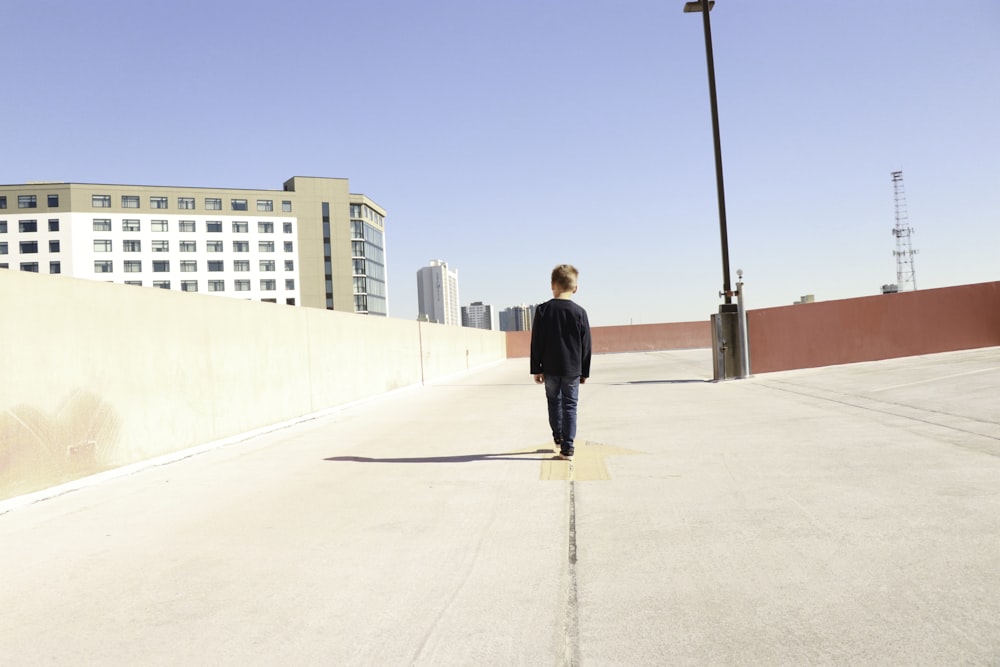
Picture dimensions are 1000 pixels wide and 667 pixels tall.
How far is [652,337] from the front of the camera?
2067 inches

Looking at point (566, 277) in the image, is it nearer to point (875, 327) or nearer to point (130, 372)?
point (130, 372)

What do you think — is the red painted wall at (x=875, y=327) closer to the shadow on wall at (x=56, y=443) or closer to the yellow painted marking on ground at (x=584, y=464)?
the yellow painted marking on ground at (x=584, y=464)

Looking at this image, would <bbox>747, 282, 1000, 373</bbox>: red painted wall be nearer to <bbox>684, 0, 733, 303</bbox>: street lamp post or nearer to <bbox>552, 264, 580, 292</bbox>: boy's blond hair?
<bbox>684, 0, 733, 303</bbox>: street lamp post

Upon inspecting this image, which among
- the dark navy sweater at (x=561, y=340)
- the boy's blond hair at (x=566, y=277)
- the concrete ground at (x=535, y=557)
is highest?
the boy's blond hair at (x=566, y=277)

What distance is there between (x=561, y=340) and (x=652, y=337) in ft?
154

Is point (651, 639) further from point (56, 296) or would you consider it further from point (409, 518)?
point (56, 296)

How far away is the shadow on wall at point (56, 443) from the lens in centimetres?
553

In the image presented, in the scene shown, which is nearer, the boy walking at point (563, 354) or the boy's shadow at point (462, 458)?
the boy walking at point (563, 354)

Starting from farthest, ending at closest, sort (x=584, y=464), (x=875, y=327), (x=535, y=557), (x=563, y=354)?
(x=875, y=327) → (x=563, y=354) → (x=584, y=464) → (x=535, y=557)

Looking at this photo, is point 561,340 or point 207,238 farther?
point 207,238

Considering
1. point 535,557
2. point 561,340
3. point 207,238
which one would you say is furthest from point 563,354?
point 207,238

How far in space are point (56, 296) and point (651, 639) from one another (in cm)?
565

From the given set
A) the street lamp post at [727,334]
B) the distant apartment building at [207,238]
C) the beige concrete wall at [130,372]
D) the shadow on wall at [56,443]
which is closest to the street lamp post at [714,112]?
the street lamp post at [727,334]

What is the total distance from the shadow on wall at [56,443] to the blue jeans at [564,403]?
394 centimetres
